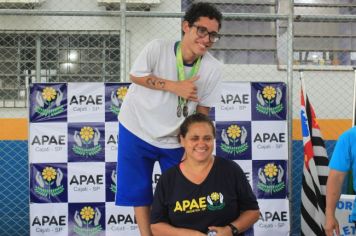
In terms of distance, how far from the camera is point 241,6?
22.4ft

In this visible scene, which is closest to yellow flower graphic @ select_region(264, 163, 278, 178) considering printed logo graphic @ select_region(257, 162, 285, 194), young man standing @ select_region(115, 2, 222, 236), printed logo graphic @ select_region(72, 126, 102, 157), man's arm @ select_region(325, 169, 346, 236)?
printed logo graphic @ select_region(257, 162, 285, 194)

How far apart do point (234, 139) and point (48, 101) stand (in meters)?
1.47

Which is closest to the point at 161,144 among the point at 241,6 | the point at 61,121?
the point at 61,121

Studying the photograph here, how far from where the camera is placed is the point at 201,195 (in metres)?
1.91

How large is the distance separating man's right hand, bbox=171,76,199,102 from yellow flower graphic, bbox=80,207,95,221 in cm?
199

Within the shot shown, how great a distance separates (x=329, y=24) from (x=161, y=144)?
5.55 metres

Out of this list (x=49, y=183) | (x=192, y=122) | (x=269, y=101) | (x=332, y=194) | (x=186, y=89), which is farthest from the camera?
(x=269, y=101)

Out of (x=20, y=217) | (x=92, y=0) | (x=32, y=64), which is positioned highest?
(x=92, y=0)

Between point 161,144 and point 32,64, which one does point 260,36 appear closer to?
point 32,64

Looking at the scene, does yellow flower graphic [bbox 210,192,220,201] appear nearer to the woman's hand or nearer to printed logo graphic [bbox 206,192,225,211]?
printed logo graphic [bbox 206,192,225,211]

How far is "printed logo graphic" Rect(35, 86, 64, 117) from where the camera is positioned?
3848mm

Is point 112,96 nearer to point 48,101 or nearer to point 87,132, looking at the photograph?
point 87,132

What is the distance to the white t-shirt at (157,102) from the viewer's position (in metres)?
2.22

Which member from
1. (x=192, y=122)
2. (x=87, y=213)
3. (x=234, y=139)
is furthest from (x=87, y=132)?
(x=192, y=122)
